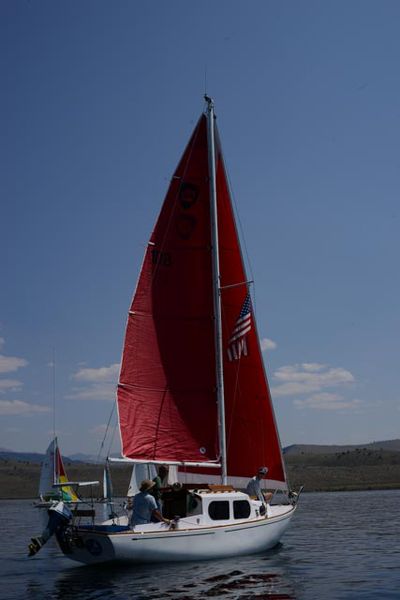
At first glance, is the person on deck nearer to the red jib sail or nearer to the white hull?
the red jib sail

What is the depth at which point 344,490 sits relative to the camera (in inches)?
3189

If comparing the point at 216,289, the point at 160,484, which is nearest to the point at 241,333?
the point at 216,289

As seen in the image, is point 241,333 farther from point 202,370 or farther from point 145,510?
point 145,510

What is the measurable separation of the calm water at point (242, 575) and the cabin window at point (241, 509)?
1452 millimetres

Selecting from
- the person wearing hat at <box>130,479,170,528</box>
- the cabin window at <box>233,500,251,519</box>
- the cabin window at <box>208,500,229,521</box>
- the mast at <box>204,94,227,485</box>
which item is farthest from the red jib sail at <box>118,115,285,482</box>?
the person wearing hat at <box>130,479,170,528</box>

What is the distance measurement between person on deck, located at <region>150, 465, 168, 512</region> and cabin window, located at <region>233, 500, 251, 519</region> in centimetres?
267

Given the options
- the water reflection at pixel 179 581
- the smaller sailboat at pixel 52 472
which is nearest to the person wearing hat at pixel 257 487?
the water reflection at pixel 179 581

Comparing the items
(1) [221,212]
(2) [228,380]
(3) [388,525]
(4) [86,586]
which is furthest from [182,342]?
(3) [388,525]

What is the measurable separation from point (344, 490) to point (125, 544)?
62814 millimetres

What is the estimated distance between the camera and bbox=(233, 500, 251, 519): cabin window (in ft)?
84.4

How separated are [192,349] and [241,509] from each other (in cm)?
645

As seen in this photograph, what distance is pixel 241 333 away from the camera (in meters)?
29.8

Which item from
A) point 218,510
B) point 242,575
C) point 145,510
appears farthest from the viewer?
point 218,510

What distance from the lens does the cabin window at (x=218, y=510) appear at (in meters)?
24.9
